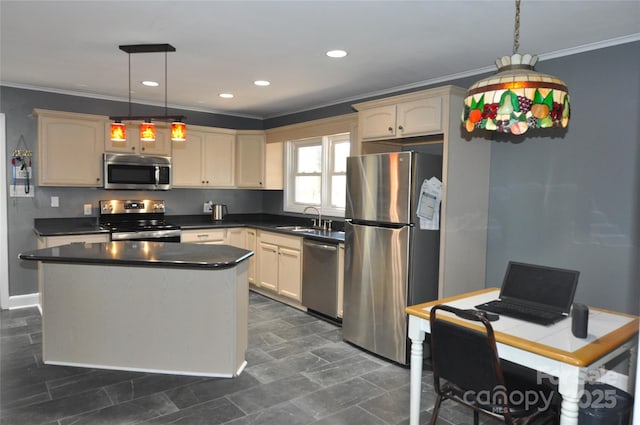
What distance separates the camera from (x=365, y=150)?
401 centimetres

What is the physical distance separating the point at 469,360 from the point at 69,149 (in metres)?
4.53

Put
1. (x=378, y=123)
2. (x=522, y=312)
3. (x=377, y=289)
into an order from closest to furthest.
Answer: (x=522, y=312)
(x=377, y=289)
(x=378, y=123)

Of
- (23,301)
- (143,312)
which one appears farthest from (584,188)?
(23,301)

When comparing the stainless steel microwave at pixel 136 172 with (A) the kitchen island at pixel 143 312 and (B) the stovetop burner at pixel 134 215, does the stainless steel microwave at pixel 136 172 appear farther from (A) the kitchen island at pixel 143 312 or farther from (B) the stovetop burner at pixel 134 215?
(A) the kitchen island at pixel 143 312

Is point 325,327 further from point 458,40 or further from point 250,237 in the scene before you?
point 458,40

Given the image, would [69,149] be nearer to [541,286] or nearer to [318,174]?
[318,174]

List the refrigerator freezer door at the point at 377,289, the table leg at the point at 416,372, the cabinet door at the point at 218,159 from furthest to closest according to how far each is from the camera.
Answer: the cabinet door at the point at 218,159 → the refrigerator freezer door at the point at 377,289 → the table leg at the point at 416,372

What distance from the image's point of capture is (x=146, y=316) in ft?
10.0

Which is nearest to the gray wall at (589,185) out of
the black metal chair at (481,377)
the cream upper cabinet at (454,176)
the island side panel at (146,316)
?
the cream upper cabinet at (454,176)

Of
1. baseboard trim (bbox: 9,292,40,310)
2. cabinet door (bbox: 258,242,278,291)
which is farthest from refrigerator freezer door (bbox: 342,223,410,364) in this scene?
baseboard trim (bbox: 9,292,40,310)

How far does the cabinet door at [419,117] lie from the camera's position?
3334 millimetres

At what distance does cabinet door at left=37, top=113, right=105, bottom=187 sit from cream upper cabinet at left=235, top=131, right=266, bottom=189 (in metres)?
1.71

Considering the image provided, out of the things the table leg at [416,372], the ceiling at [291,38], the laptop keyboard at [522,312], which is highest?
the ceiling at [291,38]

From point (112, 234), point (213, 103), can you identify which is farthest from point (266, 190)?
point (112, 234)
